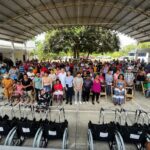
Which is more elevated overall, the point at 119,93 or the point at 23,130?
the point at 119,93

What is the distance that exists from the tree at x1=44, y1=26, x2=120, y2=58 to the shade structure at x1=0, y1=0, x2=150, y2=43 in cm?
310

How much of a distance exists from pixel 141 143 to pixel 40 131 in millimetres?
2368

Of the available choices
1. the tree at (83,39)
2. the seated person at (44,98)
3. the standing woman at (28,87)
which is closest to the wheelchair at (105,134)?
the seated person at (44,98)

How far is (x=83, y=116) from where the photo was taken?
6.71 m

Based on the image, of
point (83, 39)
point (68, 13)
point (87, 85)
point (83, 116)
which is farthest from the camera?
point (83, 39)

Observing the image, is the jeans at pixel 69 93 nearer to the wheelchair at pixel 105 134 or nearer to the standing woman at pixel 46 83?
the standing woman at pixel 46 83

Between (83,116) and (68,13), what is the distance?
14878 mm

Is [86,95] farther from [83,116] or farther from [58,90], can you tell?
[83,116]

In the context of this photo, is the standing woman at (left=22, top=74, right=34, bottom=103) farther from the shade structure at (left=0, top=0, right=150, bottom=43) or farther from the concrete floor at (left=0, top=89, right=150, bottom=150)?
the shade structure at (left=0, top=0, right=150, bottom=43)

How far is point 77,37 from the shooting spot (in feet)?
84.9

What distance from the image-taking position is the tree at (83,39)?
85.0 feet

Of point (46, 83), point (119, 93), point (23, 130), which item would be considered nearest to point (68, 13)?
point (46, 83)

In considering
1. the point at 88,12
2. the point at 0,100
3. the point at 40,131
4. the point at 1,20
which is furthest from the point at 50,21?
the point at 40,131

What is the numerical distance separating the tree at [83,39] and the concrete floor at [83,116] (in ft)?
56.0
